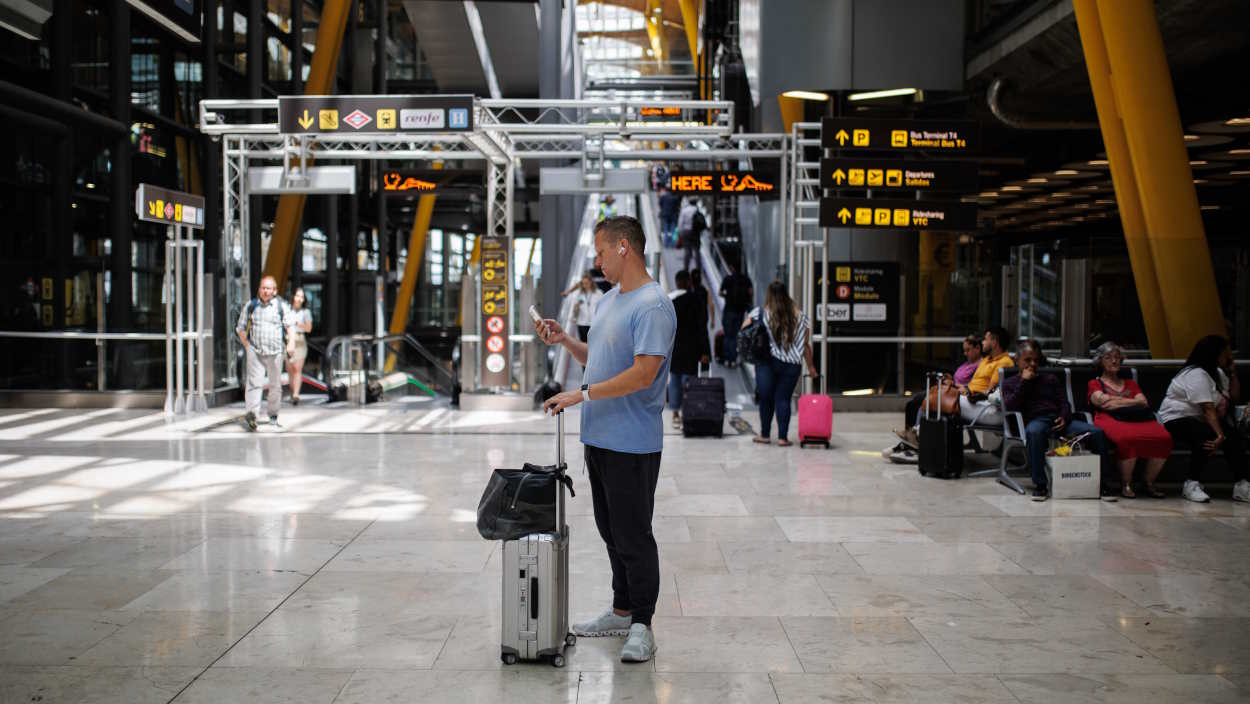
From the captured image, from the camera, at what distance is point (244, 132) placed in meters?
16.5

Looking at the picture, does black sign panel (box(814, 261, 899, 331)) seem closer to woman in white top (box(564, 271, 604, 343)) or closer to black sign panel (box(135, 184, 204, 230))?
woman in white top (box(564, 271, 604, 343))

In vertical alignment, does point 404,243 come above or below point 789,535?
above

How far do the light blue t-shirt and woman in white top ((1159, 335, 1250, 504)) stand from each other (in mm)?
6126

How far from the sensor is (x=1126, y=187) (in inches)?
476

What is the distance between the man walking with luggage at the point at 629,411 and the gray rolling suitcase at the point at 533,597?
21 centimetres

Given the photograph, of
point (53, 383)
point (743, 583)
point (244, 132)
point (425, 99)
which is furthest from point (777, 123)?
point (743, 583)

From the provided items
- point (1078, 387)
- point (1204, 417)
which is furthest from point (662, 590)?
point (1078, 387)

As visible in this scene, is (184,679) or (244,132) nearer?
(184,679)

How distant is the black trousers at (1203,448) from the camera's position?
8.97 m

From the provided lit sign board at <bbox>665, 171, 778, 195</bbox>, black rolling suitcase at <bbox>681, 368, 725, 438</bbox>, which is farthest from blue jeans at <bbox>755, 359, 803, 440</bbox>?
lit sign board at <bbox>665, 171, 778, 195</bbox>

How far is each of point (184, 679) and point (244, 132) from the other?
44.1ft

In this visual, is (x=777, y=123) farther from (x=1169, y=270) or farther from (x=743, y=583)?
(x=743, y=583)

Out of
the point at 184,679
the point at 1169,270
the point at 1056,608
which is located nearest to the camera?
the point at 184,679

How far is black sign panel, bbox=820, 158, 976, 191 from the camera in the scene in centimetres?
1413
